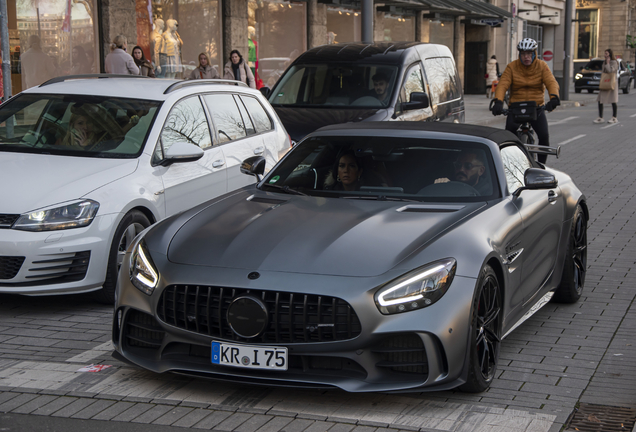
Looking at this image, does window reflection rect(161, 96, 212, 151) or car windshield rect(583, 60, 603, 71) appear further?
car windshield rect(583, 60, 603, 71)

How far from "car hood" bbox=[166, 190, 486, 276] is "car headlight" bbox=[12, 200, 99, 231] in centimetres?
123

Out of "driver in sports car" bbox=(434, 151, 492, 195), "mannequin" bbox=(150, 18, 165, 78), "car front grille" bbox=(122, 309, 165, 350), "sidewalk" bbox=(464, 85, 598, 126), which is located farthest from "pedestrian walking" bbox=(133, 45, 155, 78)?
"car front grille" bbox=(122, 309, 165, 350)

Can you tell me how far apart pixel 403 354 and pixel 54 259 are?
2.81m

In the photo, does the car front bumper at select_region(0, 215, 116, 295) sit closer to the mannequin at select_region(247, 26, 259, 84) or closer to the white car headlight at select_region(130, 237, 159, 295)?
the white car headlight at select_region(130, 237, 159, 295)

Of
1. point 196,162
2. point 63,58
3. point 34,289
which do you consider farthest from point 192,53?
point 34,289

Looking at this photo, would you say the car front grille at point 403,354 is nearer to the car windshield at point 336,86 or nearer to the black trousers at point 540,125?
the car windshield at point 336,86

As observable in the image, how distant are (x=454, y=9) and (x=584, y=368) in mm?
31817

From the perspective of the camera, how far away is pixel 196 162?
7.38 m

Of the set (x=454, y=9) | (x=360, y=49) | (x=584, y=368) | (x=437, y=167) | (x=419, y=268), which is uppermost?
(x=454, y=9)

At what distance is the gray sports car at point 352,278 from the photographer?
419cm

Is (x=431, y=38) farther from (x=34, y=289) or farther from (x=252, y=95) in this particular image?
(x=34, y=289)

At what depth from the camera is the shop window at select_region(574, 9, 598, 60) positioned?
80562 millimetres

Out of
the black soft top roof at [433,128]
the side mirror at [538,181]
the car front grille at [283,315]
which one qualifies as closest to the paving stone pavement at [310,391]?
the car front grille at [283,315]

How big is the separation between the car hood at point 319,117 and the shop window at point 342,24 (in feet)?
62.8
